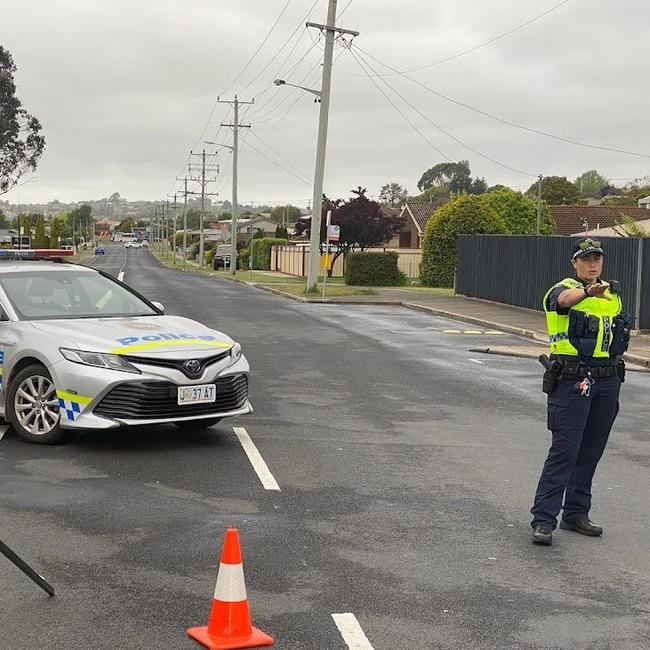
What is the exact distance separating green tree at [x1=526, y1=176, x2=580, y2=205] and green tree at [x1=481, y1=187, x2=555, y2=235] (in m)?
59.7

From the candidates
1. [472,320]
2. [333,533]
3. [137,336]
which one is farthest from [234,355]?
[472,320]

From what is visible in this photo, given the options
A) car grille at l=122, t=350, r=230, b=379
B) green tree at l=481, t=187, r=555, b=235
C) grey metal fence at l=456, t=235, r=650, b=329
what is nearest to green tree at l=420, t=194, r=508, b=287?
grey metal fence at l=456, t=235, r=650, b=329

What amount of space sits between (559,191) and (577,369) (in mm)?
129505

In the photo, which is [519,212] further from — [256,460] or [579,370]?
[579,370]

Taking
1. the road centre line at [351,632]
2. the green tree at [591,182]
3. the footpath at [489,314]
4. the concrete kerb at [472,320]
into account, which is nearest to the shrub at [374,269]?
the footpath at [489,314]

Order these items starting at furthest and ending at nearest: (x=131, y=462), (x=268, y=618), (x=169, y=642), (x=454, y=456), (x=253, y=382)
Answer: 1. (x=253, y=382)
2. (x=454, y=456)
3. (x=131, y=462)
4. (x=268, y=618)
5. (x=169, y=642)

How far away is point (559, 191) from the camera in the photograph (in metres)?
132

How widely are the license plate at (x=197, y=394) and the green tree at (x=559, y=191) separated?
124667mm

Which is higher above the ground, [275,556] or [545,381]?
[545,381]

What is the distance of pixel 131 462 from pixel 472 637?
410 cm

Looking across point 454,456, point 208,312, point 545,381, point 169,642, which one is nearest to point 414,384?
point 454,456

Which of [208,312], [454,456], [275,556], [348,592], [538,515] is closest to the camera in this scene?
[348,592]

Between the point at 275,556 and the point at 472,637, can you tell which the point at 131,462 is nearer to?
the point at 275,556

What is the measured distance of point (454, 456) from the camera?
8859 millimetres
